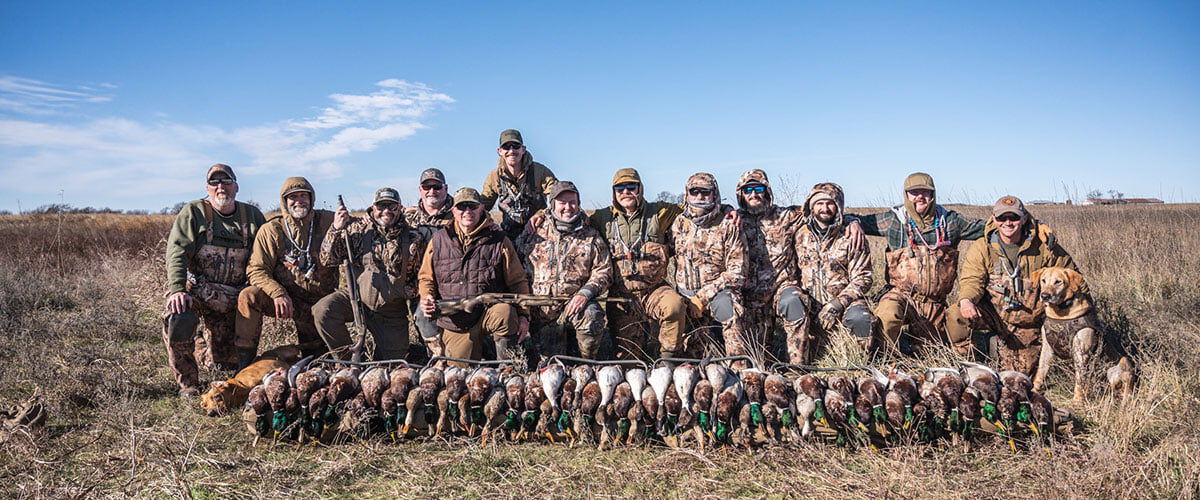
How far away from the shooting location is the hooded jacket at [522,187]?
830cm

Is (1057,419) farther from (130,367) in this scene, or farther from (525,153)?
(130,367)

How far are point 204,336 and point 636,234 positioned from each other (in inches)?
174

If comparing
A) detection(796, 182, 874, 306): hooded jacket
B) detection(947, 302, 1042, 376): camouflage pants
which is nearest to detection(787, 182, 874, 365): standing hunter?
detection(796, 182, 874, 306): hooded jacket

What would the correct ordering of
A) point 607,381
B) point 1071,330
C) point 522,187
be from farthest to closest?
point 522,187 < point 1071,330 < point 607,381

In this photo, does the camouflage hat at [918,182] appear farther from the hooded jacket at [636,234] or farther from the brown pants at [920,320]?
the hooded jacket at [636,234]

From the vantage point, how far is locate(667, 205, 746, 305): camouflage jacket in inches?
275

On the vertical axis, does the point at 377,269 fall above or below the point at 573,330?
above

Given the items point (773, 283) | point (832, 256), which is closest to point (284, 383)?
point (773, 283)

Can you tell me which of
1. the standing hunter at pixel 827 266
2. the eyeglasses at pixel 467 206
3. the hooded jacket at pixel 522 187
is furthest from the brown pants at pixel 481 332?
the standing hunter at pixel 827 266

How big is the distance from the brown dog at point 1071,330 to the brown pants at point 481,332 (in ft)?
14.3

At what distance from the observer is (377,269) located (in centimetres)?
708

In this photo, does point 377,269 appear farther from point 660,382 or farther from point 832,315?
point 832,315

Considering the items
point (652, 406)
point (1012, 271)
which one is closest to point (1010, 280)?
point (1012, 271)

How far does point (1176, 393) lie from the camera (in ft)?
17.7
